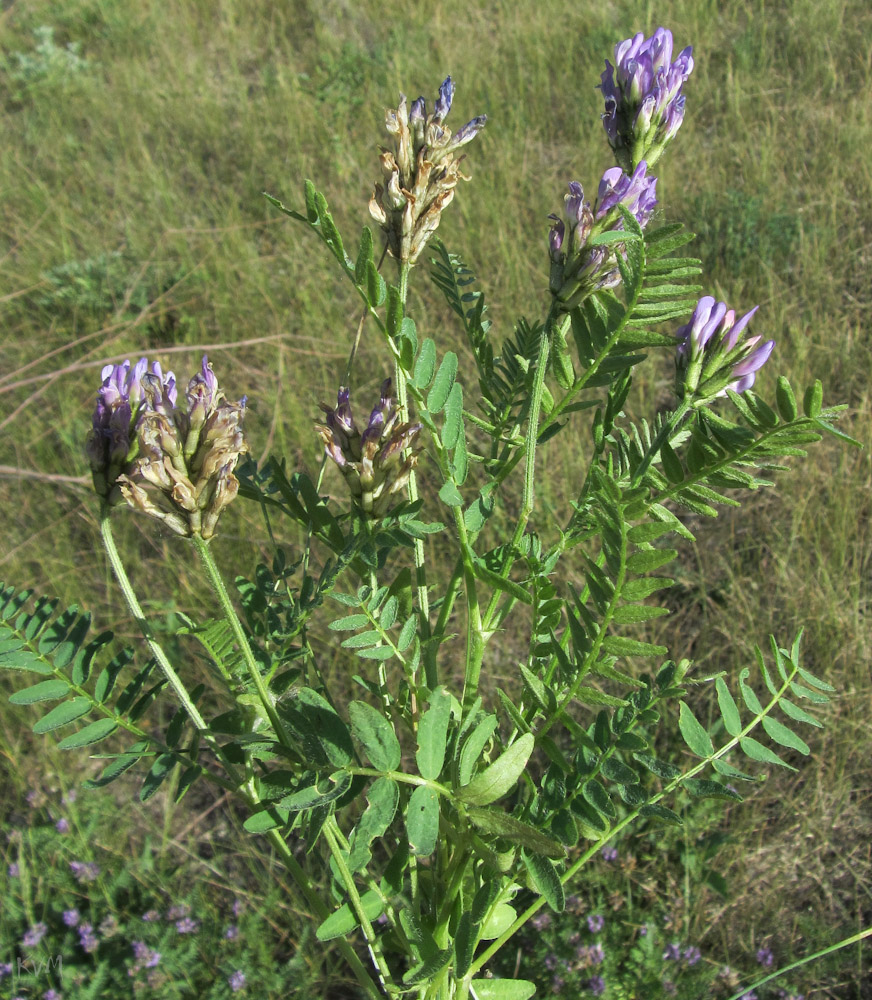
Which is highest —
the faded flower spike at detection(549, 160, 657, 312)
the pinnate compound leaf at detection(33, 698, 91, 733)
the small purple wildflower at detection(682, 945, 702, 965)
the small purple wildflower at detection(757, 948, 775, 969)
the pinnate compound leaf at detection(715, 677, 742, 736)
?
the faded flower spike at detection(549, 160, 657, 312)

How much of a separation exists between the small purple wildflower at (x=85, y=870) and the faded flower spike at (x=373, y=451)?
1.48m

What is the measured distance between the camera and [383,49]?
4.02 metres

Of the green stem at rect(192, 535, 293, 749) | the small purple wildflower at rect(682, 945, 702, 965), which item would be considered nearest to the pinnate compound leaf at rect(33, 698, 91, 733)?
the green stem at rect(192, 535, 293, 749)

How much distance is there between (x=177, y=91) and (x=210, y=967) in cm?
412

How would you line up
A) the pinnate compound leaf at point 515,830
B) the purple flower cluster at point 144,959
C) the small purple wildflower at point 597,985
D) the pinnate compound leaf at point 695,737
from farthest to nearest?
the purple flower cluster at point 144,959, the small purple wildflower at point 597,985, the pinnate compound leaf at point 695,737, the pinnate compound leaf at point 515,830

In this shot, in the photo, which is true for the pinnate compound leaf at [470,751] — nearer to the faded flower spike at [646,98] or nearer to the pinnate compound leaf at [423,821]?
the pinnate compound leaf at [423,821]

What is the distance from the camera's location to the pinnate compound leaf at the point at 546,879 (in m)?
0.68

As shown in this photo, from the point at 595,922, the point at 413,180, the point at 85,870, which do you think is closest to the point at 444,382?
the point at 413,180

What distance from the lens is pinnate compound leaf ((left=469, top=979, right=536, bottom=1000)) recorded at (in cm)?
88

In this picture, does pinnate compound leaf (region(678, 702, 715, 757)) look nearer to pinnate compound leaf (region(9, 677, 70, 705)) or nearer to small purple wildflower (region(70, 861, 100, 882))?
pinnate compound leaf (region(9, 677, 70, 705))

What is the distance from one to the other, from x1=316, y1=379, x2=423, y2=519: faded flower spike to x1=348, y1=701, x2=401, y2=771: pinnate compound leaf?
178 millimetres

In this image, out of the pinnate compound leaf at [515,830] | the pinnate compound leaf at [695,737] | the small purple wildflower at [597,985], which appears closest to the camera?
the pinnate compound leaf at [515,830]

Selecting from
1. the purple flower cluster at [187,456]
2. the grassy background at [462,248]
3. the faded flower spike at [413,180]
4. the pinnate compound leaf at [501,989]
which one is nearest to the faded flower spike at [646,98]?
the faded flower spike at [413,180]

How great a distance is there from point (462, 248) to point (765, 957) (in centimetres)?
227
